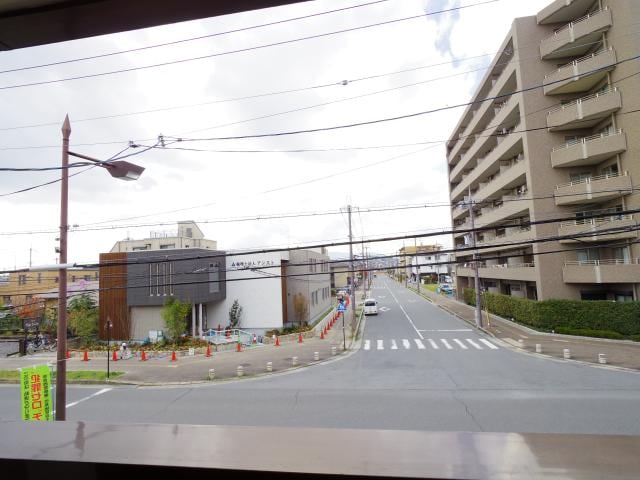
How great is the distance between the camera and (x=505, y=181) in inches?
1072

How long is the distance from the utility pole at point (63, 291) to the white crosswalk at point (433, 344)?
604 inches

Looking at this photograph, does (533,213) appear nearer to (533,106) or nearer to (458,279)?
(533,106)

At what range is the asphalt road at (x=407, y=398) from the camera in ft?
30.6

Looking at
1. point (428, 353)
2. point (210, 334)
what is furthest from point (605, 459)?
point (210, 334)

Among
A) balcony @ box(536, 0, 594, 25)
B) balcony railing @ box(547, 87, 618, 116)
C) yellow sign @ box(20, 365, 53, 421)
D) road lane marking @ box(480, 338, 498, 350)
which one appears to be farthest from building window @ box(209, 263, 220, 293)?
balcony @ box(536, 0, 594, 25)

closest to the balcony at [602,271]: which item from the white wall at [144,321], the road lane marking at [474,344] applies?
the road lane marking at [474,344]

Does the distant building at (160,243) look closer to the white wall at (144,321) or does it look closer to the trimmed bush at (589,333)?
the white wall at (144,321)

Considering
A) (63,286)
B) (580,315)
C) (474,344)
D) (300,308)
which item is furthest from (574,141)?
(63,286)

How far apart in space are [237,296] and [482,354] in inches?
646

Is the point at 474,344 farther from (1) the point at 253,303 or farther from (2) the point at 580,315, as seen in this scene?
(1) the point at 253,303

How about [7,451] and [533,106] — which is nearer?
[7,451]

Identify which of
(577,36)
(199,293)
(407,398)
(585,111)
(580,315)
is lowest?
(407,398)

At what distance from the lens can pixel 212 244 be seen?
4541cm

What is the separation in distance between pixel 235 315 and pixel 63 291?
17.9 m
